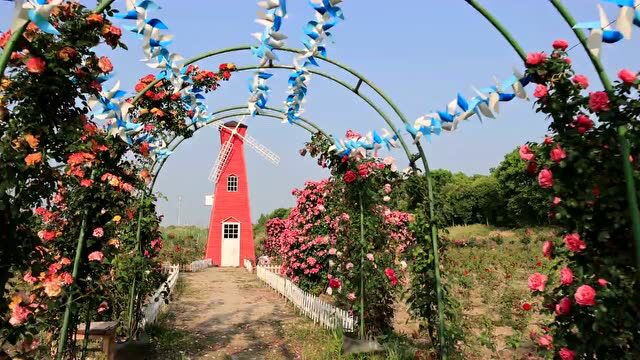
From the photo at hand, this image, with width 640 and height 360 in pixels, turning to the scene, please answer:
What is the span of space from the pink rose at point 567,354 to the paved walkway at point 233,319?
494cm

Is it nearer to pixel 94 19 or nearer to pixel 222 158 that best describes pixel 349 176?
pixel 94 19

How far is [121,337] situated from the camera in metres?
6.86

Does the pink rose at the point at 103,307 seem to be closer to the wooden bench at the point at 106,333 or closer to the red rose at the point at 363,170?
the wooden bench at the point at 106,333

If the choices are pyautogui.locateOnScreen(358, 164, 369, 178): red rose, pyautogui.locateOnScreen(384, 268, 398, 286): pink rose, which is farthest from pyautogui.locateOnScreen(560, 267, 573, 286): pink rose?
pyautogui.locateOnScreen(358, 164, 369, 178): red rose

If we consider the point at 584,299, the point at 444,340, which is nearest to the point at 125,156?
the point at 444,340

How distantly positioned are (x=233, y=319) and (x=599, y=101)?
9.01 m

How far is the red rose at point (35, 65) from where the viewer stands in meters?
3.02

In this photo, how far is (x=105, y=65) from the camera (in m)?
3.66

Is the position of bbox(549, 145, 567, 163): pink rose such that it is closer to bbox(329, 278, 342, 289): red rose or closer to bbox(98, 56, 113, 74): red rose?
bbox(98, 56, 113, 74): red rose

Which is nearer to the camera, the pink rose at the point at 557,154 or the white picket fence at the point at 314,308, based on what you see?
the pink rose at the point at 557,154

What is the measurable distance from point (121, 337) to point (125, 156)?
11.0ft

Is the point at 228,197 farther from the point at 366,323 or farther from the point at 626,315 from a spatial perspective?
the point at 626,315

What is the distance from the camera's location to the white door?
24125 mm

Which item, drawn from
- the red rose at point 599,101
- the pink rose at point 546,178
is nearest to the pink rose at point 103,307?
the pink rose at point 546,178
